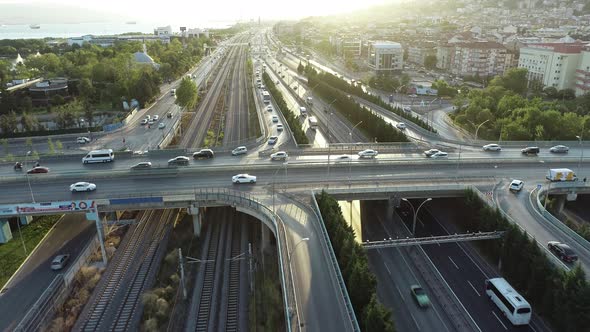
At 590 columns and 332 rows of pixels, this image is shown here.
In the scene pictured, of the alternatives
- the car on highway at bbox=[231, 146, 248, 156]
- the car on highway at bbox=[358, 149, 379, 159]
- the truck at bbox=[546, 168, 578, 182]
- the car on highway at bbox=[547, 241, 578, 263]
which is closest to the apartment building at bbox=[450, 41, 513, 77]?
the car on highway at bbox=[358, 149, 379, 159]

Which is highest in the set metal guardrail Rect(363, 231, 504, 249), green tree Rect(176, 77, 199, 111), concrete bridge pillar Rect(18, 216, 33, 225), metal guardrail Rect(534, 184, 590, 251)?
green tree Rect(176, 77, 199, 111)

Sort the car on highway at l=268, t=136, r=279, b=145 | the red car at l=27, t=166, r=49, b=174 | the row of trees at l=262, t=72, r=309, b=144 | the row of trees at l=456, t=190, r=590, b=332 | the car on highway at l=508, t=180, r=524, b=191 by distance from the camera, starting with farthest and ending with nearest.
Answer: the row of trees at l=262, t=72, r=309, b=144 < the car on highway at l=268, t=136, r=279, b=145 < the red car at l=27, t=166, r=49, b=174 < the car on highway at l=508, t=180, r=524, b=191 < the row of trees at l=456, t=190, r=590, b=332

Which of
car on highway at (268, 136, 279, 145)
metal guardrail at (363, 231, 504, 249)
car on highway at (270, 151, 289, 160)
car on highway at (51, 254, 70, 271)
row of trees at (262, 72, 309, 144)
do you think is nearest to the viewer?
metal guardrail at (363, 231, 504, 249)

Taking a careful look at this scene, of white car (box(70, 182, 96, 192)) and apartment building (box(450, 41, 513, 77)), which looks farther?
apartment building (box(450, 41, 513, 77))

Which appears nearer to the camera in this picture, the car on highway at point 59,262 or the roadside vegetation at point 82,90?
the car on highway at point 59,262

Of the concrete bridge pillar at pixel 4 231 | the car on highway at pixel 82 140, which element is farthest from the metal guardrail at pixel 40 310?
the car on highway at pixel 82 140

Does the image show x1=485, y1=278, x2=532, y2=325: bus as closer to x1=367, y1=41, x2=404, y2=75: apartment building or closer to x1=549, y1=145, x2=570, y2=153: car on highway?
x1=549, y1=145, x2=570, y2=153: car on highway

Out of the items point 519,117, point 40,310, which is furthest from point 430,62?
point 40,310

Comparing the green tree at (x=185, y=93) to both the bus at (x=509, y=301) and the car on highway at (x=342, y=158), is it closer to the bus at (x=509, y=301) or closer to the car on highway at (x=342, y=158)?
the car on highway at (x=342, y=158)
